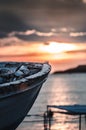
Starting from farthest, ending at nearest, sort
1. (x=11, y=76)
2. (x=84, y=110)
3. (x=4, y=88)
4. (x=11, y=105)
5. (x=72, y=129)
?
(x=72, y=129)
(x=84, y=110)
(x=11, y=76)
(x=11, y=105)
(x=4, y=88)

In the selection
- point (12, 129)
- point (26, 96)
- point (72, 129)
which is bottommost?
point (72, 129)

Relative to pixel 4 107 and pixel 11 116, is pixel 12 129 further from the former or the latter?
pixel 4 107

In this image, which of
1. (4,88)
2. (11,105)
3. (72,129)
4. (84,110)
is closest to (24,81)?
(11,105)

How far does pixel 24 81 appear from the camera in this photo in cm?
1611

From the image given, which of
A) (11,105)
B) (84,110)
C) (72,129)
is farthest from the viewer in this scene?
(72,129)

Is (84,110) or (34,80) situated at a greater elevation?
(34,80)

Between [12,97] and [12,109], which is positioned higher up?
[12,97]

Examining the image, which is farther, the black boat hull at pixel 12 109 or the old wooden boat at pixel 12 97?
the black boat hull at pixel 12 109

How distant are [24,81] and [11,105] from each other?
0.98 m

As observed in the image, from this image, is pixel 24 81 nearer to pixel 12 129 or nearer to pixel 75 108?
pixel 12 129

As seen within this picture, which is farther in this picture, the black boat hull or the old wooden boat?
the black boat hull

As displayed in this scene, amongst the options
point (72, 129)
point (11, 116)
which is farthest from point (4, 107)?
point (72, 129)

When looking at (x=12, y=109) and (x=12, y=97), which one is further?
(x=12, y=109)

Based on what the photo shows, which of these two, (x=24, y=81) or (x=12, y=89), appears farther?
(x=24, y=81)
